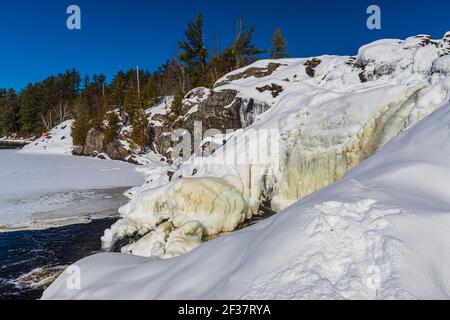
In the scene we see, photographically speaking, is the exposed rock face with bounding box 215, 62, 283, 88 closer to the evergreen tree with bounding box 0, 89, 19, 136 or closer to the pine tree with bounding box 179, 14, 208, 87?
the pine tree with bounding box 179, 14, 208, 87

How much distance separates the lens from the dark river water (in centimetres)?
740

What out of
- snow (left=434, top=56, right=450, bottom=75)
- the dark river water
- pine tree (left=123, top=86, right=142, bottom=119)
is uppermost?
pine tree (left=123, top=86, right=142, bottom=119)

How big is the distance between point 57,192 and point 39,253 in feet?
28.3

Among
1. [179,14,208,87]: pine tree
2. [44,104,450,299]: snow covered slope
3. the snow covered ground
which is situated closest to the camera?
[44,104,450,299]: snow covered slope

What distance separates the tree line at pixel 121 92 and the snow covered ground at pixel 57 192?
9.61m

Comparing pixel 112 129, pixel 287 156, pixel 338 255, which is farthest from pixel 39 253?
pixel 112 129

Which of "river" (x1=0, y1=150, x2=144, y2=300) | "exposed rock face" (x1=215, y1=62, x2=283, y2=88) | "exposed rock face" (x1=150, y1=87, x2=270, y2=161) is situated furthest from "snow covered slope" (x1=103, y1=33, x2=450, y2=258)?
"exposed rock face" (x1=215, y1=62, x2=283, y2=88)

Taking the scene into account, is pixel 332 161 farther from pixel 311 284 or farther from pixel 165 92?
pixel 165 92

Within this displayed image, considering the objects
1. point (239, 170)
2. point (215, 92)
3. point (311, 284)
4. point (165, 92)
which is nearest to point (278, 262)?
point (311, 284)

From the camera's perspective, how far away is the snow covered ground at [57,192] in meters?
12.8

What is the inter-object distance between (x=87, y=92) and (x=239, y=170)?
211ft

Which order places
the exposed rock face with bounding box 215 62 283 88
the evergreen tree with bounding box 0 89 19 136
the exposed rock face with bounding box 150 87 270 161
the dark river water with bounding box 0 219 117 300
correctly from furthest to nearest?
1. the evergreen tree with bounding box 0 89 19 136
2. the exposed rock face with bounding box 215 62 283 88
3. the exposed rock face with bounding box 150 87 270 161
4. the dark river water with bounding box 0 219 117 300

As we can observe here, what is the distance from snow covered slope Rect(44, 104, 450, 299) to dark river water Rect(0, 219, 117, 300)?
4274 mm

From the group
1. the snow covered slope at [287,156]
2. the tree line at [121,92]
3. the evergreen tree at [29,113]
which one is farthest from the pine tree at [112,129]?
the evergreen tree at [29,113]
